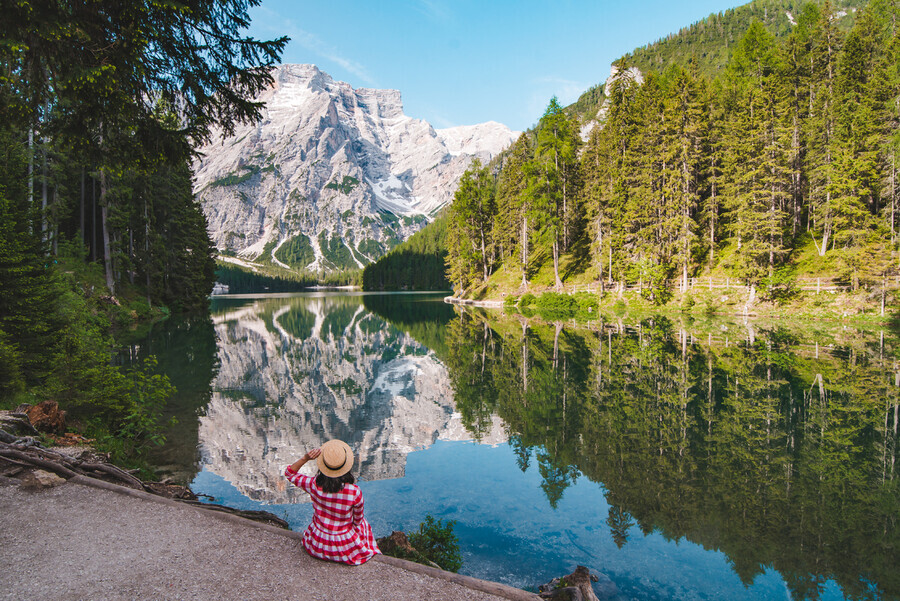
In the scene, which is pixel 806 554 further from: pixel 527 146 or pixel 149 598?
pixel 527 146

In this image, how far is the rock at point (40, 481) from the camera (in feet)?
18.5

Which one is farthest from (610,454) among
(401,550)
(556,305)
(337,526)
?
(556,305)

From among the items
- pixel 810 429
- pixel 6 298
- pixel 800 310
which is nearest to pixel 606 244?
pixel 800 310

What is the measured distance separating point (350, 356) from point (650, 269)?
2873cm

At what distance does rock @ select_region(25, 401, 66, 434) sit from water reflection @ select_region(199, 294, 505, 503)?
8.73 ft

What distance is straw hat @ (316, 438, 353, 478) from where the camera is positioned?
4074 mm

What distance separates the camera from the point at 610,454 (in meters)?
9.37

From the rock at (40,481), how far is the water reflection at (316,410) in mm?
3008

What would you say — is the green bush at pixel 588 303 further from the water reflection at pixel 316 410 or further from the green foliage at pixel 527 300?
the water reflection at pixel 316 410

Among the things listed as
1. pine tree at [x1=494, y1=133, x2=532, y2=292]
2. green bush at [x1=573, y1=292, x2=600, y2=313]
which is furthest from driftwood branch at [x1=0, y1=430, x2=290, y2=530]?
pine tree at [x1=494, y1=133, x2=532, y2=292]

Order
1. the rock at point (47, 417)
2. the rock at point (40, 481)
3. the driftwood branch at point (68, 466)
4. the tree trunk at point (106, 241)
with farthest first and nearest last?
the tree trunk at point (106, 241) < the rock at point (47, 417) < the driftwood branch at point (68, 466) < the rock at point (40, 481)

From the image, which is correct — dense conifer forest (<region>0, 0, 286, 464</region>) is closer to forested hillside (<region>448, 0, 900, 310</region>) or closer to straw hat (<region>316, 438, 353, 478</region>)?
straw hat (<region>316, 438, 353, 478</region>)

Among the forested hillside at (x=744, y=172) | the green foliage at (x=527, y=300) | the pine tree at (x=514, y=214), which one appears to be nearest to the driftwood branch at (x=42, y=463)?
the forested hillside at (x=744, y=172)

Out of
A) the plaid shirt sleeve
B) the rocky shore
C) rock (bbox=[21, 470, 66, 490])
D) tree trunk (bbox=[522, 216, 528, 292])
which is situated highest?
tree trunk (bbox=[522, 216, 528, 292])
